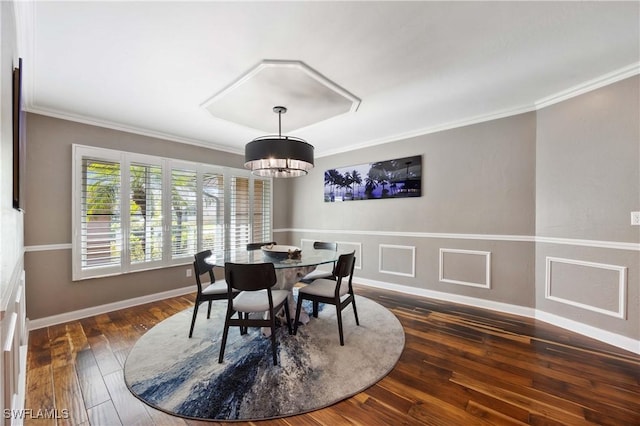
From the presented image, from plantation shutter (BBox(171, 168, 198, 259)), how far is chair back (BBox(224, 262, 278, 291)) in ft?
7.20

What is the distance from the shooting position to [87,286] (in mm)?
3129

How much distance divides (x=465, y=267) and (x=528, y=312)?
2.58ft

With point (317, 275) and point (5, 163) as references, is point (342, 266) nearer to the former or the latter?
point (317, 275)

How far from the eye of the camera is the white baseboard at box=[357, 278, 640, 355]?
232 cm

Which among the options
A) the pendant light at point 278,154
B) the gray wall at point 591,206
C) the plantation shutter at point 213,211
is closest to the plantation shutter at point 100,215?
the plantation shutter at point 213,211

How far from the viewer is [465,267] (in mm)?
3422

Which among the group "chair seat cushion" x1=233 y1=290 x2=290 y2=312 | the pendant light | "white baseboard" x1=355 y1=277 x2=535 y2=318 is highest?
the pendant light

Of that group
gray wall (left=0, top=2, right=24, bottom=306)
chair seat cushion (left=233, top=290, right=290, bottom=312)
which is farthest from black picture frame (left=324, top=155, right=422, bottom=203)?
gray wall (left=0, top=2, right=24, bottom=306)

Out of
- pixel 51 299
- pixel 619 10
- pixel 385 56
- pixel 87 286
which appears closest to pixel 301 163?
pixel 385 56

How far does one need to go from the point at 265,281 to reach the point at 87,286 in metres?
2.64

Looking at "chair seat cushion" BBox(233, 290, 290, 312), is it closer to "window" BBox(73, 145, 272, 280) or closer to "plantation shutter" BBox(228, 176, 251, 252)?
"window" BBox(73, 145, 272, 280)

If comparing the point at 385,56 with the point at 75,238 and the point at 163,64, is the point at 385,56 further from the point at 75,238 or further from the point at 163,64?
the point at 75,238

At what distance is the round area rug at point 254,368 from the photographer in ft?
5.46

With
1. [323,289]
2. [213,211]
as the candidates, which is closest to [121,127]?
[213,211]
